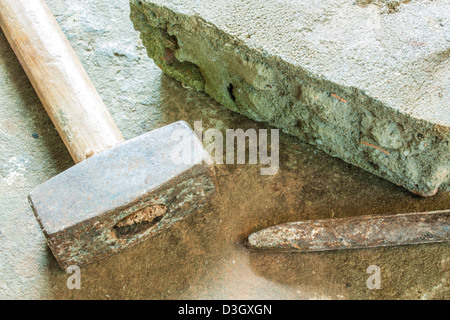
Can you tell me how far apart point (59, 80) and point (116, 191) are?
2.43ft

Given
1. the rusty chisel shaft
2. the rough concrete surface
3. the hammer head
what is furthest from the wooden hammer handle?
the rusty chisel shaft

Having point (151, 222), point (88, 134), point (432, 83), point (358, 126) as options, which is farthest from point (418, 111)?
point (88, 134)

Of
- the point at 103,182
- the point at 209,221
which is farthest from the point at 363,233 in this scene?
the point at 103,182

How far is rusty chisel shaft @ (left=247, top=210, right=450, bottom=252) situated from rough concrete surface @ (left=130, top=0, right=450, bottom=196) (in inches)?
7.9

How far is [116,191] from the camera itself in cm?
192

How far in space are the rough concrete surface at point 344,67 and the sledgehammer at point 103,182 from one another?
1.61 ft

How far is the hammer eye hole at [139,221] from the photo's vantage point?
6.70 feet

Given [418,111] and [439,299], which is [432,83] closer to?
[418,111]

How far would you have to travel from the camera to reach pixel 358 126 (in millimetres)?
2168

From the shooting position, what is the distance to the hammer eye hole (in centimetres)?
204

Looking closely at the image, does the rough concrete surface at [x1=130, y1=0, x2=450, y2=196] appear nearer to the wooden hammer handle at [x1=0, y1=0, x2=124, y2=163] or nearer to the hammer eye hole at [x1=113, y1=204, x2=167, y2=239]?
the wooden hammer handle at [x1=0, y1=0, x2=124, y2=163]

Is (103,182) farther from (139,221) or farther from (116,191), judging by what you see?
(139,221)

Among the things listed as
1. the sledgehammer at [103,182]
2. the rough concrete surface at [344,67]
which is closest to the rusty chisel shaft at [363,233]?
the rough concrete surface at [344,67]

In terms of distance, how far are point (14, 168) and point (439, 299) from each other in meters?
2.06
